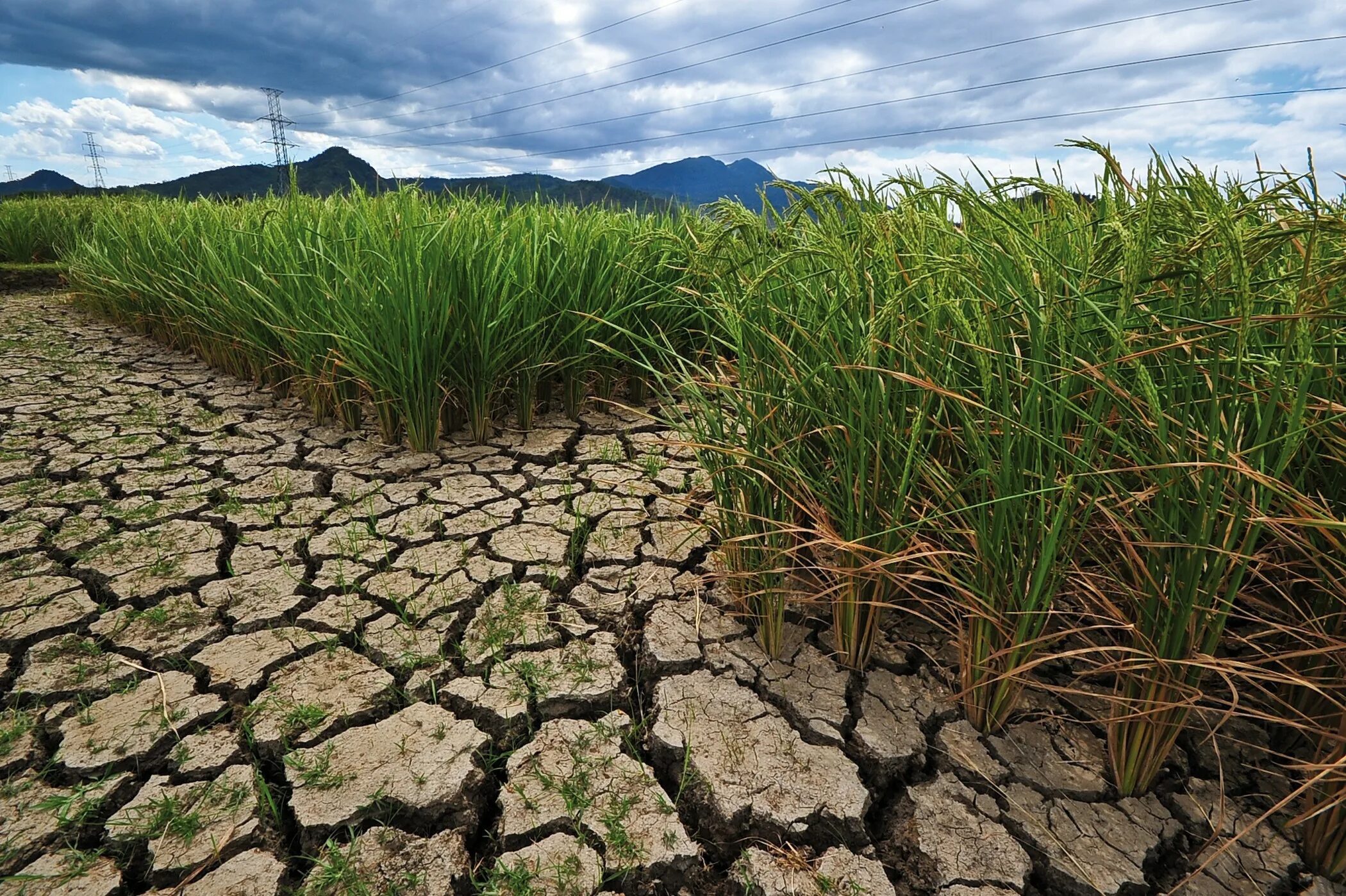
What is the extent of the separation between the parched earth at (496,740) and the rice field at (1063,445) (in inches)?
4.4

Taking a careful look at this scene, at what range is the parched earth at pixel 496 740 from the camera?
1.20 m

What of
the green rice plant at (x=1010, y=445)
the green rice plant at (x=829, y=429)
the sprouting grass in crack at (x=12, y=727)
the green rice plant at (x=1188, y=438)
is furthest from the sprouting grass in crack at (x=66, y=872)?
the green rice plant at (x=1188, y=438)

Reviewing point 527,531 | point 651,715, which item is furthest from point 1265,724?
point 527,531

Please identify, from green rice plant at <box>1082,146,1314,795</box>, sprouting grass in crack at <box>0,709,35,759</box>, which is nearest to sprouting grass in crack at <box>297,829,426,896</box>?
sprouting grass in crack at <box>0,709,35,759</box>

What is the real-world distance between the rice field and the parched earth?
11cm

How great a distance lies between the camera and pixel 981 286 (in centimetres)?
147

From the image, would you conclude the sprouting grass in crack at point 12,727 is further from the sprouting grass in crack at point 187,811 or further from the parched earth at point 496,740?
the sprouting grass in crack at point 187,811

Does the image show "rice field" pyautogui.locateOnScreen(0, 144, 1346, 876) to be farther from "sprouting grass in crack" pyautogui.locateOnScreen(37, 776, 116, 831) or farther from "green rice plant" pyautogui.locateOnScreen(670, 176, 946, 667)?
"sprouting grass in crack" pyautogui.locateOnScreen(37, 776, 116, 831)

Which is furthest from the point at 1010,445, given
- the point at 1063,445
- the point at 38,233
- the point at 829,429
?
the point at 38,233

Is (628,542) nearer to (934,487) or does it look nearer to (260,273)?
(934,487)

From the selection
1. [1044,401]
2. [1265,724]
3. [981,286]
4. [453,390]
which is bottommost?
[1265,724]

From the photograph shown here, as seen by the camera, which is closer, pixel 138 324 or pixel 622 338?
pixel 622 338

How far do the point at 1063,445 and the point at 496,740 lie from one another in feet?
3.86

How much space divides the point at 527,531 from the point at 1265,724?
5.72 ft
